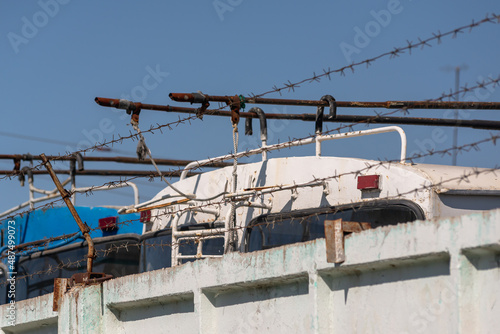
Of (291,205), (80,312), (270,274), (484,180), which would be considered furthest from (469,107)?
(80,312)

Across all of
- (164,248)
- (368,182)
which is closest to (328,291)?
(368,182)

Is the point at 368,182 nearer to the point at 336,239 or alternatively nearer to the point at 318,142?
the point at 318,142

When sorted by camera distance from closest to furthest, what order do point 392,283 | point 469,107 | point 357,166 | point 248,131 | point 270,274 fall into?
point 392,283 → point 270,274 → point 357,166 → point 469,107 → point 248,131

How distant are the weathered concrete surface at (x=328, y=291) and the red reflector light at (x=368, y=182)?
52.7 inches

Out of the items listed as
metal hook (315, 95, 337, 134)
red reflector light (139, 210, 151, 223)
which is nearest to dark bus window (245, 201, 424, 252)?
metal hook (315, 95, 337, 134)

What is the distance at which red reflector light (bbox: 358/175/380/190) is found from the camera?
22.6 ft

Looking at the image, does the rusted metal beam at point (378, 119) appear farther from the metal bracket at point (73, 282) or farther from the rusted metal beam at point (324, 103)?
the metal bracket at point (73, 282)

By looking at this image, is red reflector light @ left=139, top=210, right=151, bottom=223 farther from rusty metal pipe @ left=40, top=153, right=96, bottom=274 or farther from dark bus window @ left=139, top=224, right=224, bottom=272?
rusty metal pipe @ left=40, top=153, right=96, bottom=274

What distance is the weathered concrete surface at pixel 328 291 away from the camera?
4.71 meters

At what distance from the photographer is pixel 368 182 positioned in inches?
272

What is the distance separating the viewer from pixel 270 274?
19.1ft

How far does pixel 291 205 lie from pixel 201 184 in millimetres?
1478

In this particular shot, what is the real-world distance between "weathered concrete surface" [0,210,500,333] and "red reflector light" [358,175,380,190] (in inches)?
52.7

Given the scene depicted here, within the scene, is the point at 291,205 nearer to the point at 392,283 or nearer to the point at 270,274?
the point at 270,274
